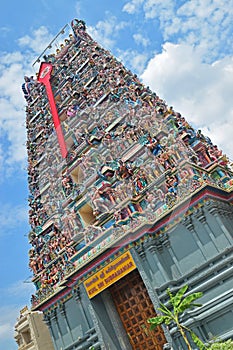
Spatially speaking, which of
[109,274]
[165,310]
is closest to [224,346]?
[165,310]

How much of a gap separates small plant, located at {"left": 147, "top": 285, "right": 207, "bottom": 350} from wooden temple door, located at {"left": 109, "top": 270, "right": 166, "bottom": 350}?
2.07m

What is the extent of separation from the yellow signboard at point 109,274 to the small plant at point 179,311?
257cm

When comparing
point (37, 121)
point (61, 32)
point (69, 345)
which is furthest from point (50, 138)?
point (69, 345)

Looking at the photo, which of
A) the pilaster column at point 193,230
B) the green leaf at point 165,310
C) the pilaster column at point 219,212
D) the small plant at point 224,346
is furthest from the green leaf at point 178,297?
the pilaster column at point 219,212

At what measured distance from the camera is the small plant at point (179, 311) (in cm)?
1501

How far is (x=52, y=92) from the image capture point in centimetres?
3394

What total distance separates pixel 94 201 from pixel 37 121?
1637 cm

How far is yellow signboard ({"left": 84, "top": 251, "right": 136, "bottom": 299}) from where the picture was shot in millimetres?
17750

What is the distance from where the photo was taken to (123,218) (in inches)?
778

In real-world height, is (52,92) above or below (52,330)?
above

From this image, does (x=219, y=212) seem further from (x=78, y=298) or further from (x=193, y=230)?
(x=78, y=298)

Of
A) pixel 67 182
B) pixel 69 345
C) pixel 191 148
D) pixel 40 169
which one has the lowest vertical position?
pixel 69 345

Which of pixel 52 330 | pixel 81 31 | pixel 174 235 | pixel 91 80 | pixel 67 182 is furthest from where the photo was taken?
pixel 81 31

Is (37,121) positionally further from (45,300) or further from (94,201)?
(45,300)
